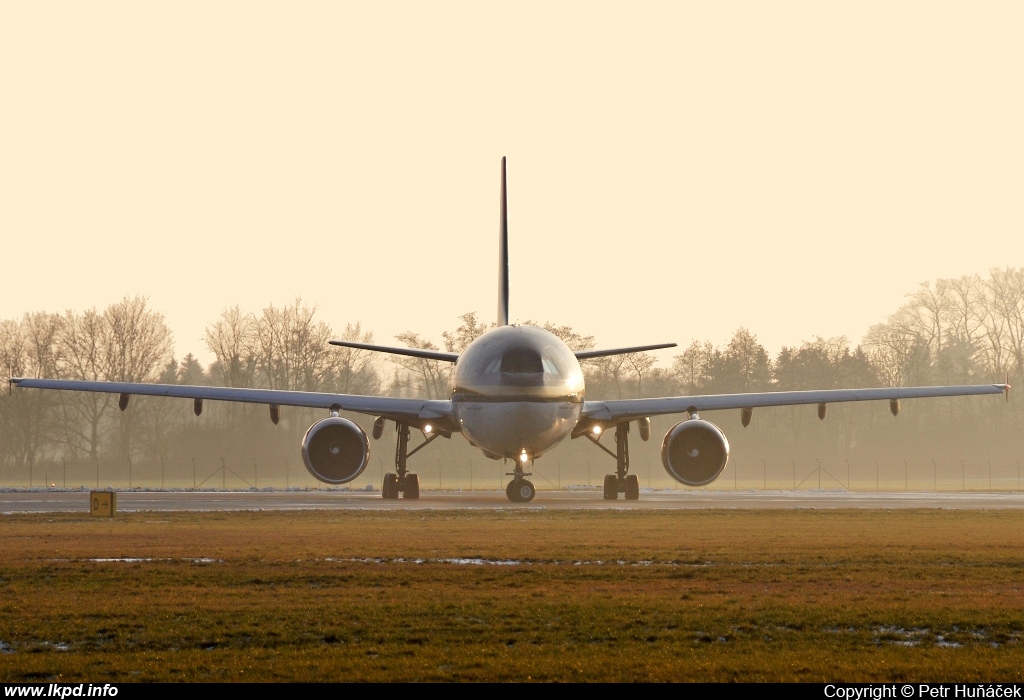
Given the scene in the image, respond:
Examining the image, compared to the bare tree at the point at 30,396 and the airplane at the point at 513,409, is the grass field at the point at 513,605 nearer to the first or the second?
the airplane at the point at 513,409

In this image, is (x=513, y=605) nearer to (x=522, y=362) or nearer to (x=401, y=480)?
(x=522, y=362)

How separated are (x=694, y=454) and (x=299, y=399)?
11.3 metres

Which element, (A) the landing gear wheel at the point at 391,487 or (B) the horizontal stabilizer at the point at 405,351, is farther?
(A) the landing gear wheel at the point at 391,487

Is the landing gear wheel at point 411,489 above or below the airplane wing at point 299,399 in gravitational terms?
below

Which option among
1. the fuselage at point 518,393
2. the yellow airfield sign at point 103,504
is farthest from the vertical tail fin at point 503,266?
the yellow airfield sign at point 103,504

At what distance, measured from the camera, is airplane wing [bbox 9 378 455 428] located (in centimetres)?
3534

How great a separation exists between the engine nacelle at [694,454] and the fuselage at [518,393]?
270 centimetres

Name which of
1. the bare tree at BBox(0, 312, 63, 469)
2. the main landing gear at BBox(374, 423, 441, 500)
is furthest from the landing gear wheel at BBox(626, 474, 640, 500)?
the bare tree at BBox(0, 312, 63, 469)

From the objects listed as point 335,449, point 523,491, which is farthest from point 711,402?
point 335,449

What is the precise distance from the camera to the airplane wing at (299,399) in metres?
35.3

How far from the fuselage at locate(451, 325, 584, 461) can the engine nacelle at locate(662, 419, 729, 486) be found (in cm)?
270

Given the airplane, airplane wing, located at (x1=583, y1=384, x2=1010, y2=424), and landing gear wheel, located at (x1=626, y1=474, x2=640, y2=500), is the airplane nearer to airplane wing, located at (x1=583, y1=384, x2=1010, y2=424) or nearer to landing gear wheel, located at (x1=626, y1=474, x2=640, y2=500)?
airplane wing, located at (x1=583, y1=384, x2=1010, y2=424)

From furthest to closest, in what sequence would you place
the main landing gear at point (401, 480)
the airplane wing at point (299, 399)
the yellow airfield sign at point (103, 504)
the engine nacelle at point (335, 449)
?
the main landing gear at point (401, 480), the airplane wing at point (299, 399), the engine nacelle at point (335, 449), the yellow airfield sign at point (103, 504)

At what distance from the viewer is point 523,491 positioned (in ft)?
114
